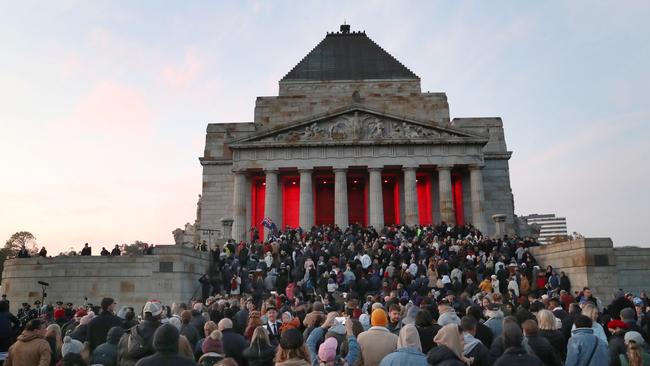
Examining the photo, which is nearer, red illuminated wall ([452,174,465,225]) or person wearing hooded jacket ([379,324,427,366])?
person wearing hooded jacket ([379,324,427,366])

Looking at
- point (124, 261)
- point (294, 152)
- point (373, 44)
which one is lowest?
point (124, 261)

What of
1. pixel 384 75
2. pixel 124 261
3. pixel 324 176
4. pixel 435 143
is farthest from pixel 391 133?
pixel 124 261

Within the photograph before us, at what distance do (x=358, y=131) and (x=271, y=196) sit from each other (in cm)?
801

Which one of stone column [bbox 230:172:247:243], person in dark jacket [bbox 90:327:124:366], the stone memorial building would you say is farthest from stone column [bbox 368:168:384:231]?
person in dark jacket [bbox 90:327:124:366]

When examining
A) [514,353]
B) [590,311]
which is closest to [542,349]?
[514,353]

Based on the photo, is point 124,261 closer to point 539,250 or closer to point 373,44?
point 539,250

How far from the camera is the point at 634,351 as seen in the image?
21.0ft

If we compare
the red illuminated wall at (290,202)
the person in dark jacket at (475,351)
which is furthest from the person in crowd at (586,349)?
the red illuminated wall at (290,202)

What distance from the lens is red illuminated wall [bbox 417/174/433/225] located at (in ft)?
137

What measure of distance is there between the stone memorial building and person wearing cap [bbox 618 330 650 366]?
101ft

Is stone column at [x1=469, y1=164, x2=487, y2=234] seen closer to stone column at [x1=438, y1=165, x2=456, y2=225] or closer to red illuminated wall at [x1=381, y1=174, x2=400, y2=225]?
stone column at [x1=438, y1=165, x2=456, y2=225]

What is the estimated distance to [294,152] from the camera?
38.8m

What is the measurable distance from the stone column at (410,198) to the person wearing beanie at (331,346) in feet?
99.8

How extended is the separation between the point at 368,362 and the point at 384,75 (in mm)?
47600
